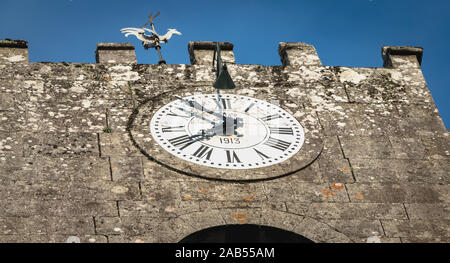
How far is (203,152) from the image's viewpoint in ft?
34.9

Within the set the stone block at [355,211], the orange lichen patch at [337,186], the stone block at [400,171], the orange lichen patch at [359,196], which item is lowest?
the stone block at [355,211]

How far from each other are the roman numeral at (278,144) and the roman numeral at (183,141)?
863 millimetres

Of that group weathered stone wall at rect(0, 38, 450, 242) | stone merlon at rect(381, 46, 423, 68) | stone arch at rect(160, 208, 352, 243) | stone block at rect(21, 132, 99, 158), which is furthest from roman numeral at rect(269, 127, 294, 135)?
stone merlon at rect(381, 46, 423, 68)

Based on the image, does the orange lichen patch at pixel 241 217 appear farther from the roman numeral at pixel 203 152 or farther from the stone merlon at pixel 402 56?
the stone merlon at pixel 402 56

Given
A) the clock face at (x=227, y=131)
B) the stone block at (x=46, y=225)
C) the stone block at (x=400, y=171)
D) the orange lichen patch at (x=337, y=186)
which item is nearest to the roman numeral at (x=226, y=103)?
the clock face at (x=227, y=131)

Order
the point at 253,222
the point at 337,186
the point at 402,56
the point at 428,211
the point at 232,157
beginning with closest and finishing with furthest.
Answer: the point at 253,222 → the point at 428,211 → the point at 337,186 → the point at 232,157 → the point at 402,56

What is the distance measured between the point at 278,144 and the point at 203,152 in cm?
90

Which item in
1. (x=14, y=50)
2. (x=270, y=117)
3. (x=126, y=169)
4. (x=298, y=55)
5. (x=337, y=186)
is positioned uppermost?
(x=14, y=50)

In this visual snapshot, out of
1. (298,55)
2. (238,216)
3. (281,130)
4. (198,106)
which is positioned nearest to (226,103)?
(198,106)

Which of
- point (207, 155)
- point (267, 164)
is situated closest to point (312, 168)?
point (267, 164)

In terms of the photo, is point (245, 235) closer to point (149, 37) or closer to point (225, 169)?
point (225, 169)

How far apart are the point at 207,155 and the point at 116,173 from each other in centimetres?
108

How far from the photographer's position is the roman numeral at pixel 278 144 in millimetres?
10844
